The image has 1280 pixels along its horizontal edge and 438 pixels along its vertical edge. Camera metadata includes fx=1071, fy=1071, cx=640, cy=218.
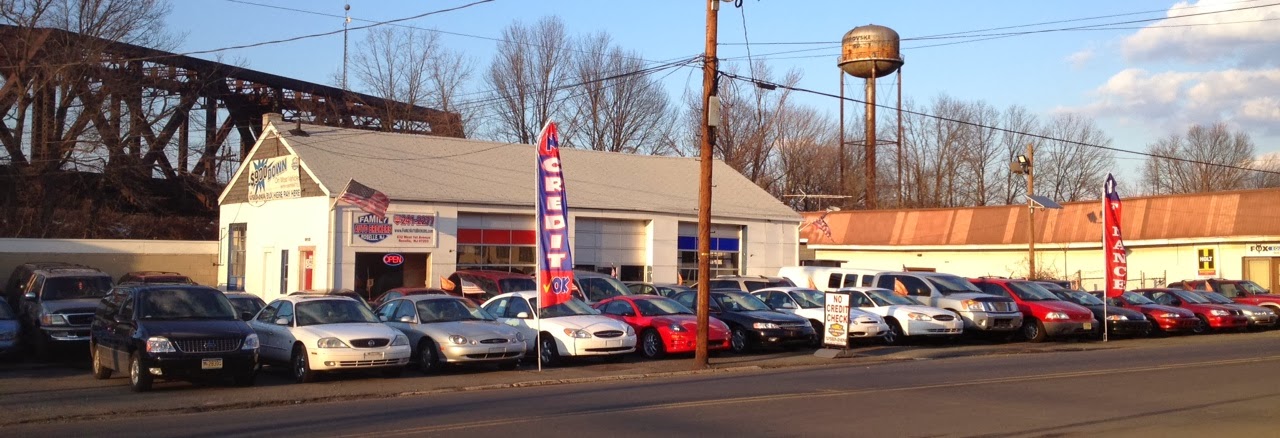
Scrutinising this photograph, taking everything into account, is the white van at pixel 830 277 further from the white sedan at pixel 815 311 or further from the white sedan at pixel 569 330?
the white sedan at pixel 569 330

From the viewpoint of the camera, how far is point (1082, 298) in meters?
31.2

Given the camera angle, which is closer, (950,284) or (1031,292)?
(950,284)

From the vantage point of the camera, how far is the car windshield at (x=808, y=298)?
85.2 feet

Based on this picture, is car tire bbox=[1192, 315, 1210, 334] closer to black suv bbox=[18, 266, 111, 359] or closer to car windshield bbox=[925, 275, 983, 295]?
car windshield bbox=[925, 275, 983, 295]

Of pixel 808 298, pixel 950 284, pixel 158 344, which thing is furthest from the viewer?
pixel 950 284

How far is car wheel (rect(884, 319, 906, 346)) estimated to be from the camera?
25.4 metres

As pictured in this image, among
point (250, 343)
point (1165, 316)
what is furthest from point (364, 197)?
point (1165, 316)

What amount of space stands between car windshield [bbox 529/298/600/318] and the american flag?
11736mm

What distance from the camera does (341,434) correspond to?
11023 millimetres

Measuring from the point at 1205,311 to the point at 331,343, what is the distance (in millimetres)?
26182

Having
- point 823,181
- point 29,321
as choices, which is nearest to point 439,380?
point 29,321

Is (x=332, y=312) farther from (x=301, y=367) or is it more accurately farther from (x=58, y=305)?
(x=58, y=305)

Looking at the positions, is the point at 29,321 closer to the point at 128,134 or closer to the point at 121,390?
the point at 121,390

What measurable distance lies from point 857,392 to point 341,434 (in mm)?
7429
